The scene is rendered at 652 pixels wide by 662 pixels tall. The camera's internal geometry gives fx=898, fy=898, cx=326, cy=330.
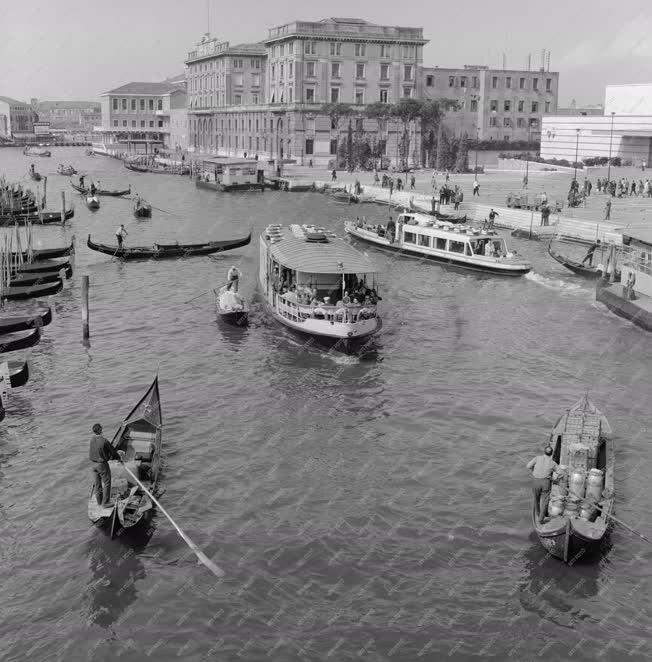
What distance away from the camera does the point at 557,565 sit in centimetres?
1839

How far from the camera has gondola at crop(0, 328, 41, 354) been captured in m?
31.8

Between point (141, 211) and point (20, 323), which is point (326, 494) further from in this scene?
point (141, 211)

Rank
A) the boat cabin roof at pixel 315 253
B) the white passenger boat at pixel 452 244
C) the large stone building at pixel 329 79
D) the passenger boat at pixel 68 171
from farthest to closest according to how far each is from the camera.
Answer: the passenger boat at pixel 68 171
the large stone building at pixel 329 79
the white passenger boat at pixel 452 244
the boat cabin roof at pixel 315 253

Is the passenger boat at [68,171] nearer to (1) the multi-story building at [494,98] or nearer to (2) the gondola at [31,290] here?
(1) the multi-story building at [494,98]

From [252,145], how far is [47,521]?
4827 inches

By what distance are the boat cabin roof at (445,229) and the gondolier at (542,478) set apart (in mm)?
32349

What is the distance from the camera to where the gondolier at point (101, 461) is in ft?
62.6

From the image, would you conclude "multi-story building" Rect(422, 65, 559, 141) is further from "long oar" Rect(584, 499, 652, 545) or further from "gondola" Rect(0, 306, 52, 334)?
"long oar" Rect(584, 499, 652, 545)

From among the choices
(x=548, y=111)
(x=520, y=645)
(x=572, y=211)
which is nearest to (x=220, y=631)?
(x=520, y=645)

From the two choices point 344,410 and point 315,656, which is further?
point 344,410

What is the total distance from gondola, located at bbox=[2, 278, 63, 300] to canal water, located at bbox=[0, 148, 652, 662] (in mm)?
1525

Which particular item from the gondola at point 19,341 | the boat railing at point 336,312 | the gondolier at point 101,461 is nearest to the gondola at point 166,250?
the gondola at point 19,341

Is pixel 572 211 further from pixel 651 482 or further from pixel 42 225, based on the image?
pixel 651 482

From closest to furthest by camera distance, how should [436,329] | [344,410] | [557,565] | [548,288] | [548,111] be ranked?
[557,565] → [344,410] → [436,329] → [548,288] → [548,111]
